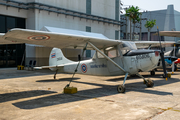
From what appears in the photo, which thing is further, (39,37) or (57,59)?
(57,59)

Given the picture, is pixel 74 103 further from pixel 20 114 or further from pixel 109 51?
pixel 109 51

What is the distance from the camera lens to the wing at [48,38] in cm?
663

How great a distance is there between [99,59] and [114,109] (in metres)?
5.28

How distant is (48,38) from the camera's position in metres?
7.75

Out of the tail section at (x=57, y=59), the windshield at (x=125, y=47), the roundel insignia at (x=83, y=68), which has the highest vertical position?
the windshield at (x=125, y=47)

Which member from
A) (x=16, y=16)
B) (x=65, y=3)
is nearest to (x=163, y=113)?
(x=16, y=16)

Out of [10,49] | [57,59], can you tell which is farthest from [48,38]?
[10,49]

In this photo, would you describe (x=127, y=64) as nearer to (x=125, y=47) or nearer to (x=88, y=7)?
(x=125, y=47)

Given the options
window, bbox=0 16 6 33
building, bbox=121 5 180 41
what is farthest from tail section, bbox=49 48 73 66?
building, bbox=121 5 180 41

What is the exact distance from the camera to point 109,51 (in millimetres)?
9883

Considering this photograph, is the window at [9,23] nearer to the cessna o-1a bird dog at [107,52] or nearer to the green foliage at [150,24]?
the cessna o-1a bird dog at [107,52]

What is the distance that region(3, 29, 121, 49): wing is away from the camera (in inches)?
261

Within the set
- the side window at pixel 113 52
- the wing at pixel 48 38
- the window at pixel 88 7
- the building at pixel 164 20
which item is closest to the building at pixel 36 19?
the window at pixel 88 7

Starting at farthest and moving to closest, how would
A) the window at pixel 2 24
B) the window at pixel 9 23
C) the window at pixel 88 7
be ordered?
the window at pixel 88 7 < the window at pixel 9 23 < the window at pixel 2 24
